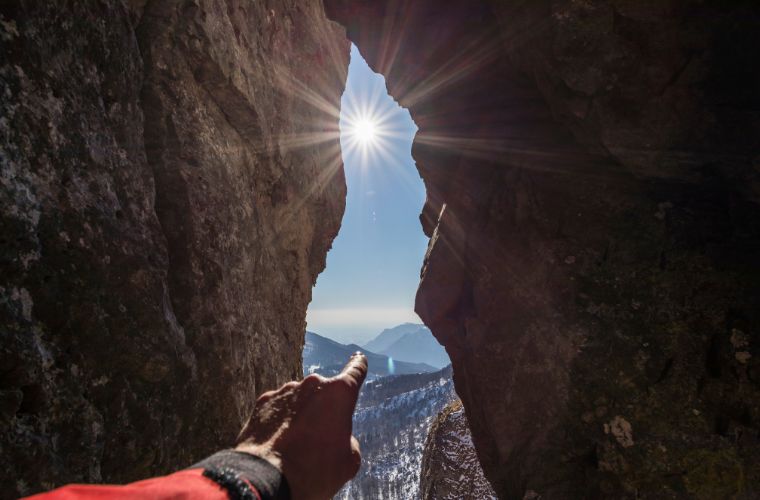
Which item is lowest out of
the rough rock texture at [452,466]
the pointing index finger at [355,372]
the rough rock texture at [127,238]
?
the rough rock texture at [452,466]

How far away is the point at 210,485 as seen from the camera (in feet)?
7.60

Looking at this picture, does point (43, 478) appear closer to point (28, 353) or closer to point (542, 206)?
Result: point (28, 353)

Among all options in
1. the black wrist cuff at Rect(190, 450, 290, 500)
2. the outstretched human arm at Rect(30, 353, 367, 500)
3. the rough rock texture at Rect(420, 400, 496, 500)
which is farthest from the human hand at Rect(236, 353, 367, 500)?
the rough rock texture at Rect(420, 400, 496, 500)

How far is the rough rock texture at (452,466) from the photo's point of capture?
27.4 meters

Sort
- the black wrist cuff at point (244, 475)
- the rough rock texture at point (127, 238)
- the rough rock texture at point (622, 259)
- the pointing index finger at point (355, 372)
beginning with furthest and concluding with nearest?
the rough rock texture at point (622, 259)
the rough rock texture at point (127, 238)
the pointing index finger at point (355, 372)
the black wrist cuff at point (244, 475)

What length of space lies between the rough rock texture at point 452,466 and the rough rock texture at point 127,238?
2234cm

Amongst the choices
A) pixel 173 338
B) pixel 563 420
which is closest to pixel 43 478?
pixel 173 338

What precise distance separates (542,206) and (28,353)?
15.3 m

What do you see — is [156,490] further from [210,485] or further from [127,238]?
[127,238]

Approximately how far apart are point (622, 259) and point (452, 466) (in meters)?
23.7

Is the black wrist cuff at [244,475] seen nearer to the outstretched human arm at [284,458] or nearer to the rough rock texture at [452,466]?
the outstretched human arm at [284,458]

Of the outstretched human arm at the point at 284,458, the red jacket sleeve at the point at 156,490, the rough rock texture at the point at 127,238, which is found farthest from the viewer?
the rough rock texture at the point at 127,238

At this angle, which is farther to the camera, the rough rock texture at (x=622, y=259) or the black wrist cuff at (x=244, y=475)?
the rough rock texture at (x=622, y=259)

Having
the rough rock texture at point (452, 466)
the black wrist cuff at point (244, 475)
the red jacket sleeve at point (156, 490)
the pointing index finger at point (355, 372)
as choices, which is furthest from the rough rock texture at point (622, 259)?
the rough rock texture at point (452, 466)
